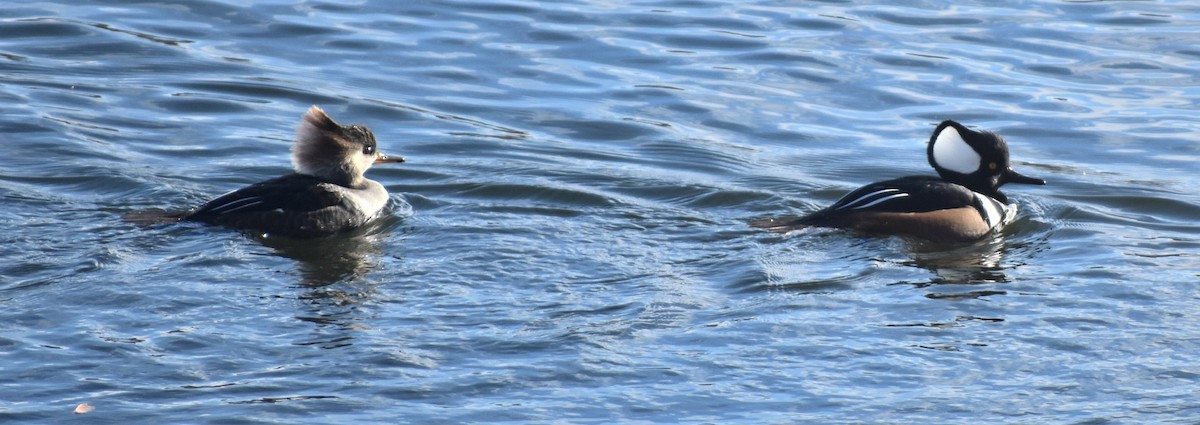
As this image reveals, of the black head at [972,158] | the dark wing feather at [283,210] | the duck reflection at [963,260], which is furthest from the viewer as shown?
the black head at [972,158]

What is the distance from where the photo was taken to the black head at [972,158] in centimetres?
1009

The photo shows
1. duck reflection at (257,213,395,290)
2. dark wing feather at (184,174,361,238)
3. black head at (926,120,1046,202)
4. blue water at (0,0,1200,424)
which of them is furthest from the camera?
black head at (926,120,1046,202)

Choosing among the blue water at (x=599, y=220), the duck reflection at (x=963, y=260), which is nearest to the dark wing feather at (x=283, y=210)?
the blue water at (x=599, y=220)

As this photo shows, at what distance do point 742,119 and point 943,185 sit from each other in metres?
3.35

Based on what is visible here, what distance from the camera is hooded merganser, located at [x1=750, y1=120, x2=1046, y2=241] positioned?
946 centimetres

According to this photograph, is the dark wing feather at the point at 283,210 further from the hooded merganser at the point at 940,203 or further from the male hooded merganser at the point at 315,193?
the hooded merganser at the point at 940,203

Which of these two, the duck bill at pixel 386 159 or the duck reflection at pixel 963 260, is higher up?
the duck bill at pixel 386 159

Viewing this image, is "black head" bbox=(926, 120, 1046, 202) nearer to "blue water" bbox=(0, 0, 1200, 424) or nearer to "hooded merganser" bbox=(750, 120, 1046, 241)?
"hooded merganser" bbox=(750, 120, 1046, 241)

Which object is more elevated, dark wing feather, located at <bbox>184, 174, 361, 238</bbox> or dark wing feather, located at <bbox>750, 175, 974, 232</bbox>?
dark wing feather, located at <bbox>750, 175, 974, 232</bbox>

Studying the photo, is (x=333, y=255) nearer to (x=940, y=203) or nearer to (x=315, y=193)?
(x=315, y=193)

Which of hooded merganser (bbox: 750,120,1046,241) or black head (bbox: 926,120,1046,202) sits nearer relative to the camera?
hooded merganser (bbox: 750,120,1046,241)

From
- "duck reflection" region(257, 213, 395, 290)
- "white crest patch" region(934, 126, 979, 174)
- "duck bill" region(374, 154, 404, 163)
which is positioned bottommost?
"duck reflection" region(257, 213, 395, 290)

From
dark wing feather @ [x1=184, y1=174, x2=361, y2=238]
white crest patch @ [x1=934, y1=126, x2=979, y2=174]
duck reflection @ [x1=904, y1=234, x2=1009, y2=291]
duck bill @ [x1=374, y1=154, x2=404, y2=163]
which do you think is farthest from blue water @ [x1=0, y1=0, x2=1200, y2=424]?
white crest patch @ [x1=934, y1=126, x2=979, y2=174]

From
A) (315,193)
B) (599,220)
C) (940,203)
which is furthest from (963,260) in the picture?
(315,193)
